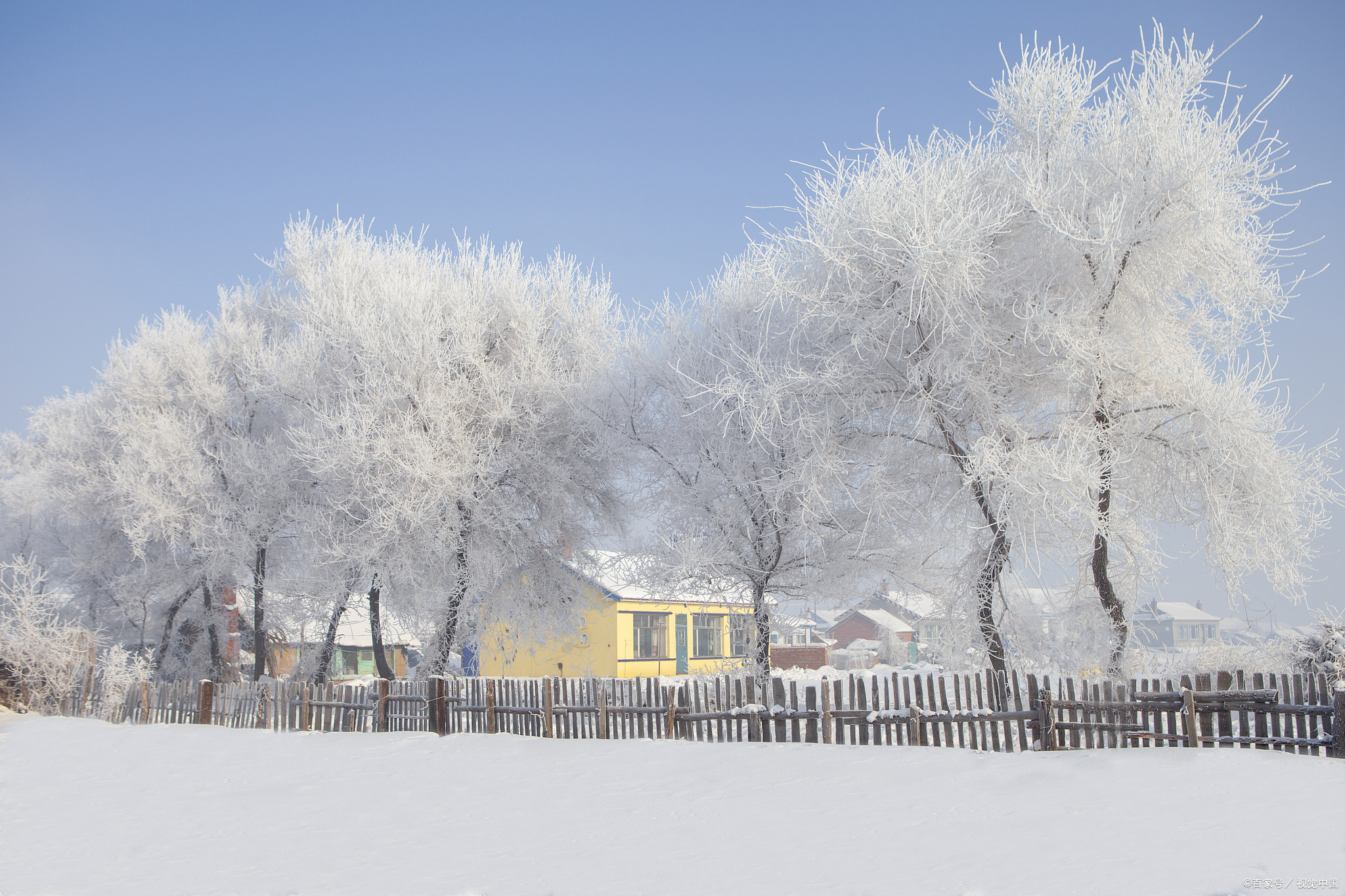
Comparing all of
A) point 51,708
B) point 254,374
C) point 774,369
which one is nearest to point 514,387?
point 774,369

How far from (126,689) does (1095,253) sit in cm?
2094

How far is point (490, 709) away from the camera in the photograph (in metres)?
13.2

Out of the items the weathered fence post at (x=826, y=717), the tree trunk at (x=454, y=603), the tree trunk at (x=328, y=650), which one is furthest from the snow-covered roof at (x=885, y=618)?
the weathered fence post at (x=826, y=717)

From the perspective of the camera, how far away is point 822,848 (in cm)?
618

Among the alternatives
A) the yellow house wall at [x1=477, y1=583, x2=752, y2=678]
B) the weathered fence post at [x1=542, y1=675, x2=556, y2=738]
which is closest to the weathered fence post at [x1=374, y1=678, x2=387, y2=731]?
the weathered fence post at [x1=542, y1=675, x2=556, y2=738]

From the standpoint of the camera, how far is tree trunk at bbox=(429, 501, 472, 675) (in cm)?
1719

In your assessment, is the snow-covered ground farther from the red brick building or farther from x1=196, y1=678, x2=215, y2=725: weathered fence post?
the red brick building

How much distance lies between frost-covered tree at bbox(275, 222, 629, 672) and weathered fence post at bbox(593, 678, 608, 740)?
5.59m

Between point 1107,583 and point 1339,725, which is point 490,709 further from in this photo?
point 1339,725

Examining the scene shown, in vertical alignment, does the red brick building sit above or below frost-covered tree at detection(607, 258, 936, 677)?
below

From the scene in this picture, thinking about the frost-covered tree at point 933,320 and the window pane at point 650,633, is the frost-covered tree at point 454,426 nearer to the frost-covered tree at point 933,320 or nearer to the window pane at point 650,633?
the frost-covered tree at point 933,320

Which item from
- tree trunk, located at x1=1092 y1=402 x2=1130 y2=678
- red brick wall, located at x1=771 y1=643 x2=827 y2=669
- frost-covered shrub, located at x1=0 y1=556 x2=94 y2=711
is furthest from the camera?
red brick wall, located at x1=771 y1=643 x2=827 y2=669

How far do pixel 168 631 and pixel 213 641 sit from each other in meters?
1.18

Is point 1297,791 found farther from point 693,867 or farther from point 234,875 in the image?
point 234,875
